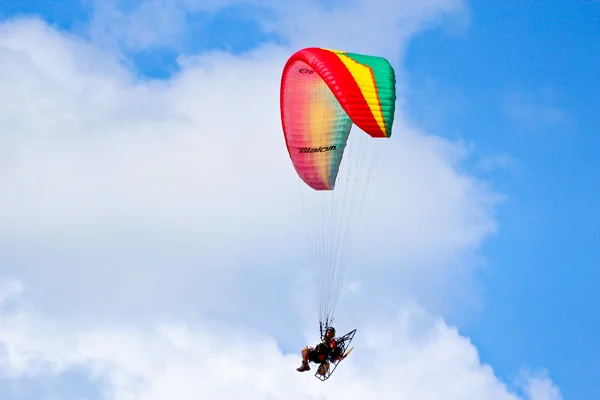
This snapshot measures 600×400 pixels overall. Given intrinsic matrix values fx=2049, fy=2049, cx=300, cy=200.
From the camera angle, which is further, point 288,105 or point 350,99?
point 288,105

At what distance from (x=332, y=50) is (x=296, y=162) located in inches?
180

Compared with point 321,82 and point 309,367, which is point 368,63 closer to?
point 321,82

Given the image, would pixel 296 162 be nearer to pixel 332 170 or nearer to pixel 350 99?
pixel 332 170

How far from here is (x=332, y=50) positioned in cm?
7225

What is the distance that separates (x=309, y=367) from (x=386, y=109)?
940cm

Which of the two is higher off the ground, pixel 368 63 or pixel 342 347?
pixel 368 63

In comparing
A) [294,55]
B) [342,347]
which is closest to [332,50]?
[294,55]

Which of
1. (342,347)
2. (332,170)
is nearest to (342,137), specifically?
(332,170)

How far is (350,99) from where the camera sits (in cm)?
6906

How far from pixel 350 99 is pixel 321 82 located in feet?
15.7

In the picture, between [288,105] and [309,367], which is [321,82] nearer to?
[288,105]

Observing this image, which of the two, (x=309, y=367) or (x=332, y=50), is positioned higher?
(x=332, y=50)

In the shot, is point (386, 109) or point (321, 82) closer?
point (386, 109)

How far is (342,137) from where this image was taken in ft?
241
